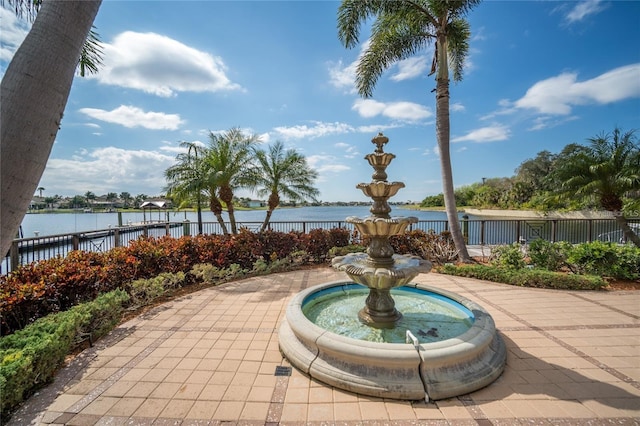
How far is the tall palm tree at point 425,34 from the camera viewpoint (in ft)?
27.0

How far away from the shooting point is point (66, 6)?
5.49 feet

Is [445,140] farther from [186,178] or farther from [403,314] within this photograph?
[186,178]

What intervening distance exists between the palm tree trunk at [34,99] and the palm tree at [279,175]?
9.37 meters

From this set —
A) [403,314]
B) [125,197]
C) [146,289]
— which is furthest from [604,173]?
[125,197]

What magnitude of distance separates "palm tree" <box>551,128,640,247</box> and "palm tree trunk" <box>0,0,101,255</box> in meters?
11.6

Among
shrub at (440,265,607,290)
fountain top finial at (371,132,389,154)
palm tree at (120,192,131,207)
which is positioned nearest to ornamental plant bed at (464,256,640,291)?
shrub at (440,265,607,290)

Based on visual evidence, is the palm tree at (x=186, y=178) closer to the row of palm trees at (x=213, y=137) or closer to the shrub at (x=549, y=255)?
the row of palm trees at (x=213, y=137)

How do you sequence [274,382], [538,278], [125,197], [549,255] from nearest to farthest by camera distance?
[274,382] < [538,278] < [549,255] < [125,197]

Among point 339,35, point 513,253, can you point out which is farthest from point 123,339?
point 339,35

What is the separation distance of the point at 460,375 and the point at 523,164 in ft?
188

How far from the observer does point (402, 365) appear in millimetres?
2676

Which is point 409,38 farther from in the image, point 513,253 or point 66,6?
point 66,6

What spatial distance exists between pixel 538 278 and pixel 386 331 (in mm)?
4781

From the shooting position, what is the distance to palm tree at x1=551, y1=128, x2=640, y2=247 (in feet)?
25.2
